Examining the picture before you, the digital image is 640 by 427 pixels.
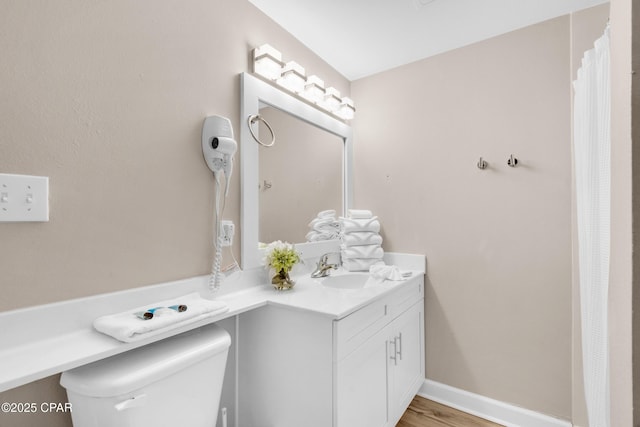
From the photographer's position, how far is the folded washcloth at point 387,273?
176 centimetres

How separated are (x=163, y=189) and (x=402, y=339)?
1416 millimetres

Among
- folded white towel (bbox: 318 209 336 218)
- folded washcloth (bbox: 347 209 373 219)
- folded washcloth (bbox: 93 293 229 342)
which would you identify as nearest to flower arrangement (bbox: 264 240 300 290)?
folded washcloth (bbox: 93 293 229 342)

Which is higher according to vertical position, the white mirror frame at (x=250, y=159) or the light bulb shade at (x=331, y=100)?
the light bulb shade at (x=331, y=100)

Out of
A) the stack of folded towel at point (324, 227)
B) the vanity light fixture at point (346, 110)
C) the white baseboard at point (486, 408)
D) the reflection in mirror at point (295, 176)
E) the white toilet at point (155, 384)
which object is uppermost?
the vanity light fixture at point (346, 110)

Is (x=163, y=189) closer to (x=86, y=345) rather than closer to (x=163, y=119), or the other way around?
(x=163, y=119)

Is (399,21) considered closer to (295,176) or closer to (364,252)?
(295,176)

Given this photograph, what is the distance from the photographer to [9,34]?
83cm

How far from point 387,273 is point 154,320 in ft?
4.07

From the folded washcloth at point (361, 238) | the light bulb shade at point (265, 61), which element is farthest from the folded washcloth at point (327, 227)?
the light bulb shade at point (265, 61)

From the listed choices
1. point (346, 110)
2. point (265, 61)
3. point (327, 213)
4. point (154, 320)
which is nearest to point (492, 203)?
point (327, 213)

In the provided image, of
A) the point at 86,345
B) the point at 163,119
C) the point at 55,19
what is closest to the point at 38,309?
the point at 86,345

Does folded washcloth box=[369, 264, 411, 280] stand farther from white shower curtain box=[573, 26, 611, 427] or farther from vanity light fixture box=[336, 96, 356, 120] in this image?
vanity light fixture box=[336, 96, 356, 120]

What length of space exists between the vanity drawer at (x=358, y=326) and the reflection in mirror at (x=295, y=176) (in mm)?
626

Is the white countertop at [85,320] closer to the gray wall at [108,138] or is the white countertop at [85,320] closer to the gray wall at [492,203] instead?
the gray wall at [108,138]
